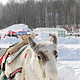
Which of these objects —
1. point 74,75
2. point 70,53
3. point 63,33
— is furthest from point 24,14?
point 74,75

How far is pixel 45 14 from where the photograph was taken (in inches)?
1919

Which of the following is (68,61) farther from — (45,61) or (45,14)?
(45,14)

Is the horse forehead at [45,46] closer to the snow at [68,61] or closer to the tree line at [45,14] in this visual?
the snow at [68,61]

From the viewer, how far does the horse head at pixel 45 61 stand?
7.35 ft

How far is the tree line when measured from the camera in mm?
47256

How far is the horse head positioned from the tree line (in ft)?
144

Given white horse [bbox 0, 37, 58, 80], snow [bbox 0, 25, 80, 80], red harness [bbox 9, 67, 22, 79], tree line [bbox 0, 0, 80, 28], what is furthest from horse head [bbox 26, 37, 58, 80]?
tree line [bbox 0, 0, 80, 28]

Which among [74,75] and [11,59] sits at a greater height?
[11,59]

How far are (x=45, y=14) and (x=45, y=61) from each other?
46.8 metres

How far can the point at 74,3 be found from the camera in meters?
50.6

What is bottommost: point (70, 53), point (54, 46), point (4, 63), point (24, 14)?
point (70, 53)

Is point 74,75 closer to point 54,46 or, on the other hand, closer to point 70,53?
point 54,46

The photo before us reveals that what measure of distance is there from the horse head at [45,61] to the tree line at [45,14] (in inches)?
1725

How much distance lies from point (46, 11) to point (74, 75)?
144 ft
